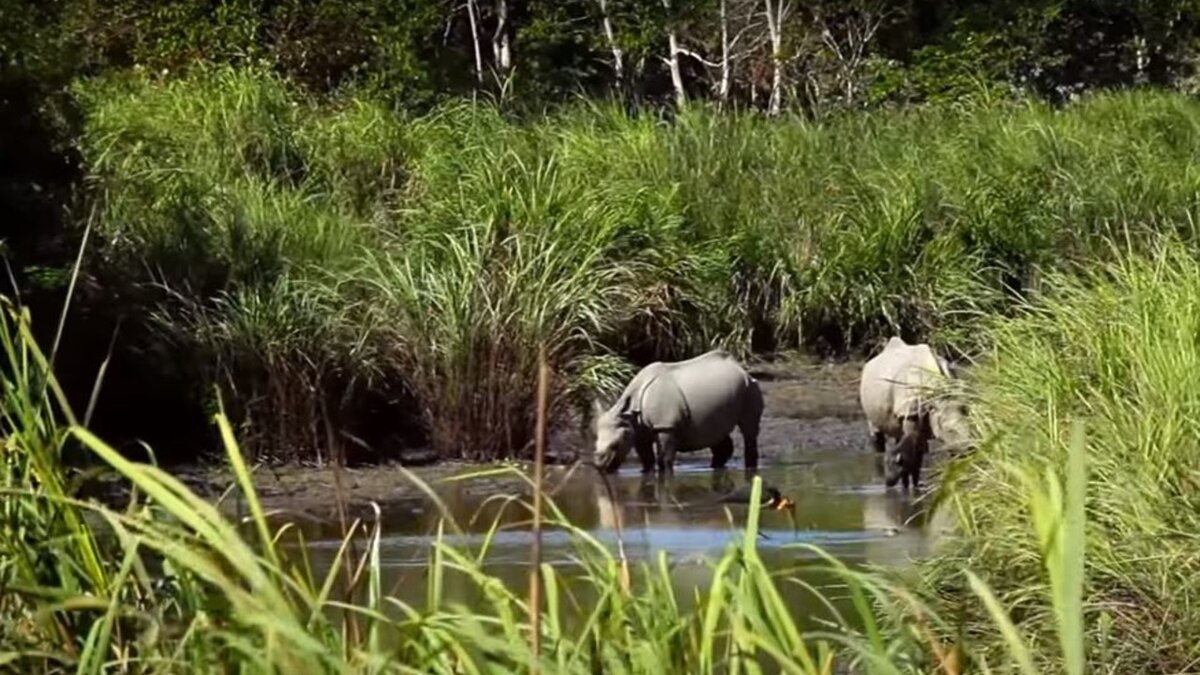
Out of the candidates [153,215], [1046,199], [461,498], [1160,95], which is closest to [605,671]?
[461,498]

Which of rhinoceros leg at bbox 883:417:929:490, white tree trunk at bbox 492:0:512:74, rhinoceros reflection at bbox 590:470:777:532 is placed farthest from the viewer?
white tree trunk at bbox 492:0:512:74

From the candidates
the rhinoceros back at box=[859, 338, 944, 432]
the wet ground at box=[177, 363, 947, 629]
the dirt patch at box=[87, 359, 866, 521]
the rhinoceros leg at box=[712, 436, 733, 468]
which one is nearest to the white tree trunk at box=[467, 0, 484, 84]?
the dirt patch at box=[87, 359, 866, 521]

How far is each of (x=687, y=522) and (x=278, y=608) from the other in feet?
23.3

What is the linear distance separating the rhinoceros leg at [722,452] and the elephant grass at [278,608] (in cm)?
831

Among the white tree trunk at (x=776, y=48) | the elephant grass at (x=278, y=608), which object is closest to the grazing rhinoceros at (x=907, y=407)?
the elephant grass at (x=278, y=608)

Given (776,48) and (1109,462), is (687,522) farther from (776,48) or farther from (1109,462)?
(776,48)

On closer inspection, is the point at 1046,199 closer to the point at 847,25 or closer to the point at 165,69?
the point at 165,69

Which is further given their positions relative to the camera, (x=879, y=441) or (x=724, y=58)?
(x=724, y=58)

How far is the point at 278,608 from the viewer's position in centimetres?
317

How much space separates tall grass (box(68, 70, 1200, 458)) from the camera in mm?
12516

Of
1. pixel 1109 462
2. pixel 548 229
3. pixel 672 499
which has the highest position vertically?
pixel 548 229

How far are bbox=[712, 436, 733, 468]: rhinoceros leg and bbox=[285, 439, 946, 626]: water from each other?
9cm

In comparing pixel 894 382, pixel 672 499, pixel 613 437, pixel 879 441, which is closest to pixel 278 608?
pixel 672 499

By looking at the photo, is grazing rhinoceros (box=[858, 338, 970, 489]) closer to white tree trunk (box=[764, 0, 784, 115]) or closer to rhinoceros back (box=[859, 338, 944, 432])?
rhinoceros back (box=[859, 338, 944, 432])
